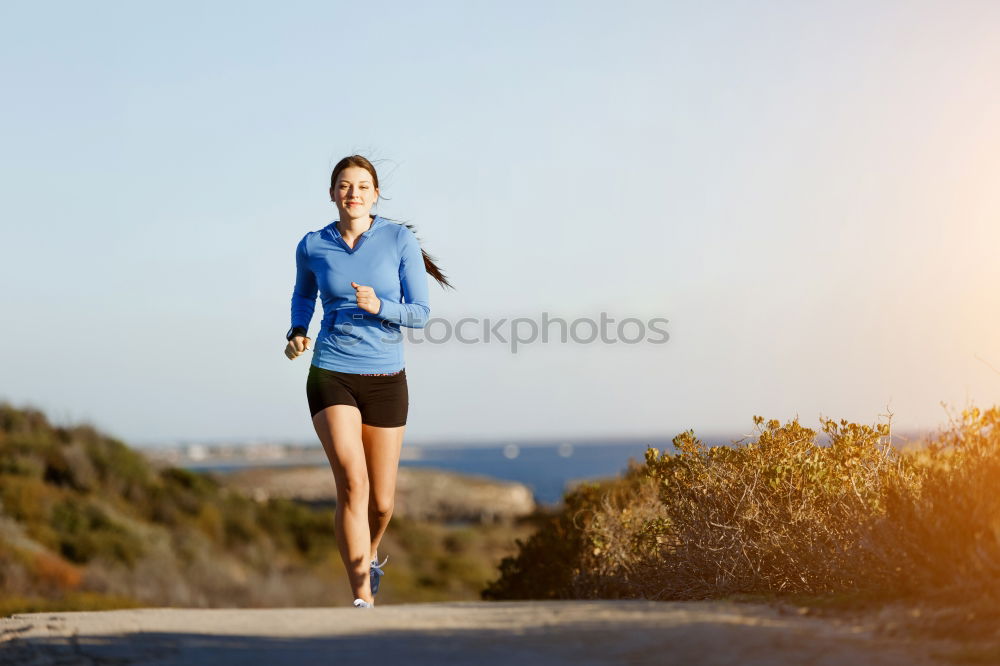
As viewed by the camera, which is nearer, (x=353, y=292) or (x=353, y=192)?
(x=353, y=292)

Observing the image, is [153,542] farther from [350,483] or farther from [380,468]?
[350,483]

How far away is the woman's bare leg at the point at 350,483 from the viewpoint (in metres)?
5.89

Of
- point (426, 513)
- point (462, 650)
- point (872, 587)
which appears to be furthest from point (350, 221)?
point (426, 513)

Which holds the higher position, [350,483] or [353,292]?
[353,292]

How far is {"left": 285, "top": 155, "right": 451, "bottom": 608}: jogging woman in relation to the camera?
235 inches

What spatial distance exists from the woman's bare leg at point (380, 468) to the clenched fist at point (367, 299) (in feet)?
2.49

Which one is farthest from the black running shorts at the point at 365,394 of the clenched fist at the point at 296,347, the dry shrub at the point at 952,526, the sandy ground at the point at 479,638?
the dry shrub at the point at 952,526

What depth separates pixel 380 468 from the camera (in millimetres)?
6309

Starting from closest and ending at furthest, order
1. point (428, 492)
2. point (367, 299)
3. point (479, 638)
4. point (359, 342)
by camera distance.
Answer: point (479, 638)
point (367, 299)
point (359, 342)
point (428, 492)

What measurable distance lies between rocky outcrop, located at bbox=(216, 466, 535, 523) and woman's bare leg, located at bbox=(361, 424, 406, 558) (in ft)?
122

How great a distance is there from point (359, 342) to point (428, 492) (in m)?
48.2

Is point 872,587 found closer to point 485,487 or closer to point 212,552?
point 212,552

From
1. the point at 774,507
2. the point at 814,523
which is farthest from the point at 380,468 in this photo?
the point at 814,523

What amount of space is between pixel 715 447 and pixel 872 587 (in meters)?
1.97
